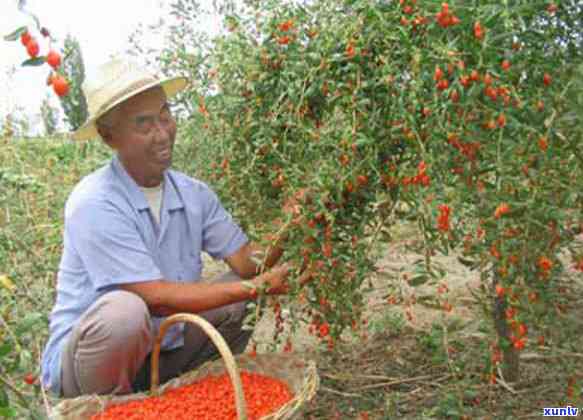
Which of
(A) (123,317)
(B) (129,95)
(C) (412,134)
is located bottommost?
(A) (123,317)

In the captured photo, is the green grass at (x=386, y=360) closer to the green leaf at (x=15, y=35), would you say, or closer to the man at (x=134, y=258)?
the man at (x=134, y=258)

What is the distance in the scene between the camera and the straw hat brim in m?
2.47

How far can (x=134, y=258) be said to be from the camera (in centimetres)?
244

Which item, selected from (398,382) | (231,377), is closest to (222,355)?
(231,377)

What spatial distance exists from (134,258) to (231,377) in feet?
2.01

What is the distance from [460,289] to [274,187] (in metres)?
1.65

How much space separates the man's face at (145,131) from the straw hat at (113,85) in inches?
2.1

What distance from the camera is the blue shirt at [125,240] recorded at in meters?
2.44

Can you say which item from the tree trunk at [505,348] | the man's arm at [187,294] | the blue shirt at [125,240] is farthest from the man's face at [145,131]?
the tree trunk at [505,348]

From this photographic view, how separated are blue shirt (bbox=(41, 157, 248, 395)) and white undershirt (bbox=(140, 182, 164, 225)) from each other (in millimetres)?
23

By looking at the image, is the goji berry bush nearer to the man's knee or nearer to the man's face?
the man's face

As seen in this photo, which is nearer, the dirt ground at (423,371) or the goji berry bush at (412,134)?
the goji berry bush at (412,134)

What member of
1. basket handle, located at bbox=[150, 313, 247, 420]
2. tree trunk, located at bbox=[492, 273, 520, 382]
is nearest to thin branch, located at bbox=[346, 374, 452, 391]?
tree trunk, located at bbox=[492, 273, 520, 382]

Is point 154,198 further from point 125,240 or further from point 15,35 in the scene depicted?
point 15,35
